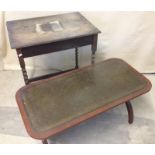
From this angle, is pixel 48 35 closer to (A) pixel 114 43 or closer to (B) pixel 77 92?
(B) pixel 77 92

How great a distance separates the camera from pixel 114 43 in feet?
6.59

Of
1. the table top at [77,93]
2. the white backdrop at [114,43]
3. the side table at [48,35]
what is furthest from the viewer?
the white backdrop at [114,43]

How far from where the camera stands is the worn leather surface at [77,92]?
1207mm

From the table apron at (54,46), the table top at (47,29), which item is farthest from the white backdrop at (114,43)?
the table apron at (54,46)

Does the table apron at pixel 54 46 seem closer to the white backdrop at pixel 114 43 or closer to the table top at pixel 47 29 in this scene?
the table top at pixel 47 29

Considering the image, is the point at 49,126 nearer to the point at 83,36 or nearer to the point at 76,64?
the point at 83,36

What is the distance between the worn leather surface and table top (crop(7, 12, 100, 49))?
28cm

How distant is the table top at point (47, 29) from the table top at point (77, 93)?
0.91ft

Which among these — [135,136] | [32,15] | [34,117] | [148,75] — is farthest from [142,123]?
[32,15]

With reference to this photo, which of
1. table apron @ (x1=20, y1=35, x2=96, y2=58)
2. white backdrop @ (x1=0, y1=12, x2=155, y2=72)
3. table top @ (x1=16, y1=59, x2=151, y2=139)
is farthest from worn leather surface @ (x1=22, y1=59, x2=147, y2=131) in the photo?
white backdrop @ (x1=0, y1=12, x2=155, y2=72)

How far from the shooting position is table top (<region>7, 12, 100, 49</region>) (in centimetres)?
141

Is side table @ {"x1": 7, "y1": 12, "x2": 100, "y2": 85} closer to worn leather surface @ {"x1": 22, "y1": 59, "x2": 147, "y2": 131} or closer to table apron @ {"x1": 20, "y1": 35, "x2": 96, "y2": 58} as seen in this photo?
table apron @ {"x1": 20, "y1": 35, "x2": 96, "y2": 58}

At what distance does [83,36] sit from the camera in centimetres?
148

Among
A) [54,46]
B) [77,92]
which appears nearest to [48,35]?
[54,46]
